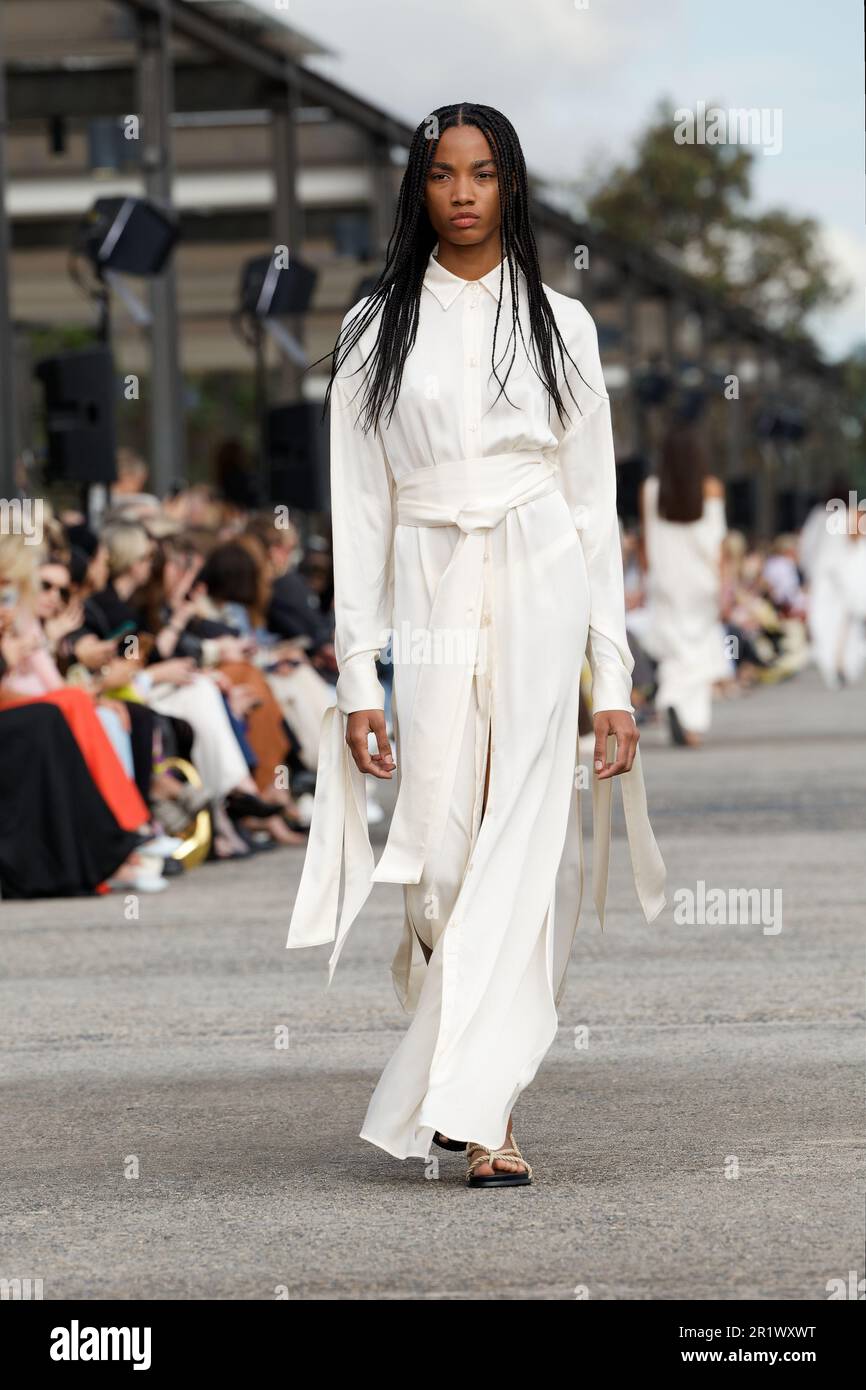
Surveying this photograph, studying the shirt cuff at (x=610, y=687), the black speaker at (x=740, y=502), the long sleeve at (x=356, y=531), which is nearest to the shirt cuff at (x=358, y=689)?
the long sleeve at (x=356, y=531)

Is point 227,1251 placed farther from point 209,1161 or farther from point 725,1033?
point 725,1033

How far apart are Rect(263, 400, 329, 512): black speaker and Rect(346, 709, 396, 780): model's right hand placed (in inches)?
458

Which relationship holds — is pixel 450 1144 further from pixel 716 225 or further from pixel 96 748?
pixel 716 225

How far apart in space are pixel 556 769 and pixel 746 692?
19845 millimetres

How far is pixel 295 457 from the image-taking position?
55.5 feet

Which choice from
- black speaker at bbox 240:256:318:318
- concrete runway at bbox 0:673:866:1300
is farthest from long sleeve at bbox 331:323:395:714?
black speaker at bbox 240:256:318:318

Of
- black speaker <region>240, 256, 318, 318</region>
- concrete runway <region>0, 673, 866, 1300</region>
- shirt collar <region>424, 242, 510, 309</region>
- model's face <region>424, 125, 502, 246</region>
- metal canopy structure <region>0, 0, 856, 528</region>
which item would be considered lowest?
concrete runway <region>0, 673, 866, 1300</region>

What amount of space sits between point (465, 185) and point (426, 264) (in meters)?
0.20

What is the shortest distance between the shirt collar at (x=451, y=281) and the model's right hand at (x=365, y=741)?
31.3 inches

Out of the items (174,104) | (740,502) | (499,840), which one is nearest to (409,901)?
(499,840)

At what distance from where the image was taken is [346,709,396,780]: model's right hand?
4.99m

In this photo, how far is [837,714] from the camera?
20453 millimetres

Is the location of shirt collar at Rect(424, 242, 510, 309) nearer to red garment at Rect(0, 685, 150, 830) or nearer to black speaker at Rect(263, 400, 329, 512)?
red garment at Rect(0, 685, 150, 830)
